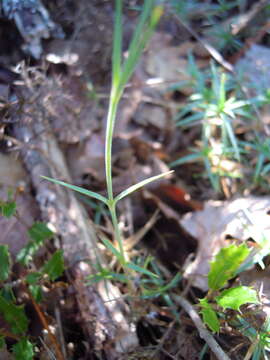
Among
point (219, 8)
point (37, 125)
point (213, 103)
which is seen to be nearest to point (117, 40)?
point (37, 125)

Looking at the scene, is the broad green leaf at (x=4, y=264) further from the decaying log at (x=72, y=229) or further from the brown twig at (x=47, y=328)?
the decaying log at (x=72, y=229)

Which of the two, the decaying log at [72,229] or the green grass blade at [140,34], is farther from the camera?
the decaying log at [72,229]

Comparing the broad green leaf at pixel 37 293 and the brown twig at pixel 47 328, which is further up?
the broad green leaf at pixel 37 293

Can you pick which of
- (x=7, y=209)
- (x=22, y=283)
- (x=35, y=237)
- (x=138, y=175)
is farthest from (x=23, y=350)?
(x=138, y=175)

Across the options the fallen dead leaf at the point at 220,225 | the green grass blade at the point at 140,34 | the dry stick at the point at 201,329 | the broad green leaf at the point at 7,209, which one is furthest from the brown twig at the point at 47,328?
the green grass blade at the point at 140,34

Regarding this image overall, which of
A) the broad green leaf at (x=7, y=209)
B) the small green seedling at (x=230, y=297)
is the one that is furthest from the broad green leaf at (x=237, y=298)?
the broad green leaf at (x=7, y=209)

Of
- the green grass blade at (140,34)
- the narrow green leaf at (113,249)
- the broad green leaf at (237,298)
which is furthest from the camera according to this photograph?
the narrow green leaf at (113,249)

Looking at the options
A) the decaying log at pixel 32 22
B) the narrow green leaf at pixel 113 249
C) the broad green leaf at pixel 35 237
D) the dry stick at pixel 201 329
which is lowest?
the dry stick at pixel 201 329

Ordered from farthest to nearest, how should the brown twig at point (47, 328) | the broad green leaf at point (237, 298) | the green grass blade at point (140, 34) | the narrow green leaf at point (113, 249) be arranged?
the brown twig at point (47, 328)
the narrow green leaf at point (113, 249)
the broad green leaf at point (237, 298)
the green grass blade at point (140, 34)

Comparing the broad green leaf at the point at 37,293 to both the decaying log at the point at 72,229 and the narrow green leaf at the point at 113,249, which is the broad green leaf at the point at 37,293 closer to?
the decaying log at the point at 72,229
